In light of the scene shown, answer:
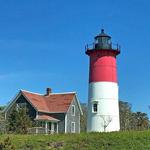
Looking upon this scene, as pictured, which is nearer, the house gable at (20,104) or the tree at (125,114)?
the house gable at (20,104)

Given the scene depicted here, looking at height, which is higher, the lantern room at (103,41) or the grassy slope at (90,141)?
the lantern room at (103,41)

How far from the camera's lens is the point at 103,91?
40.7 metres

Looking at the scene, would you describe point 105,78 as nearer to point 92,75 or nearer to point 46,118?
point 92,75

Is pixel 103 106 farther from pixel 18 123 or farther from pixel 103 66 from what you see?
pixel 18 123

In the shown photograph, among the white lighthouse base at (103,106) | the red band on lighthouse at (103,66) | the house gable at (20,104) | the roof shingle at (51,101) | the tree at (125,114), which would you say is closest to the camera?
the white lighthouse base at (103,106)

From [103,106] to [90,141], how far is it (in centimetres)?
908

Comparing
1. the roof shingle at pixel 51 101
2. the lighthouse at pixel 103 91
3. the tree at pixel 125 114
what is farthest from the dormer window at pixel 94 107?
the tree at pixel 125 114

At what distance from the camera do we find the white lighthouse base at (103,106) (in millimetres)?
40281

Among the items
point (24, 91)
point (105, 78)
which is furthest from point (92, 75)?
point (24, 91)

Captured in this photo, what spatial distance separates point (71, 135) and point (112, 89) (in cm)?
885

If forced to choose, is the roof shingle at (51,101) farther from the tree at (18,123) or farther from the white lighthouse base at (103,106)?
the white lighthouse base at (103,106)

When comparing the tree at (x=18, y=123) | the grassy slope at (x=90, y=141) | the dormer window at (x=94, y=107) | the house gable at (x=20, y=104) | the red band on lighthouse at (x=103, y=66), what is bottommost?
the grassy slope at (x=90, y=141)

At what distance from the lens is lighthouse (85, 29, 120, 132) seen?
40312mm

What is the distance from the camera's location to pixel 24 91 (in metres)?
53.0
